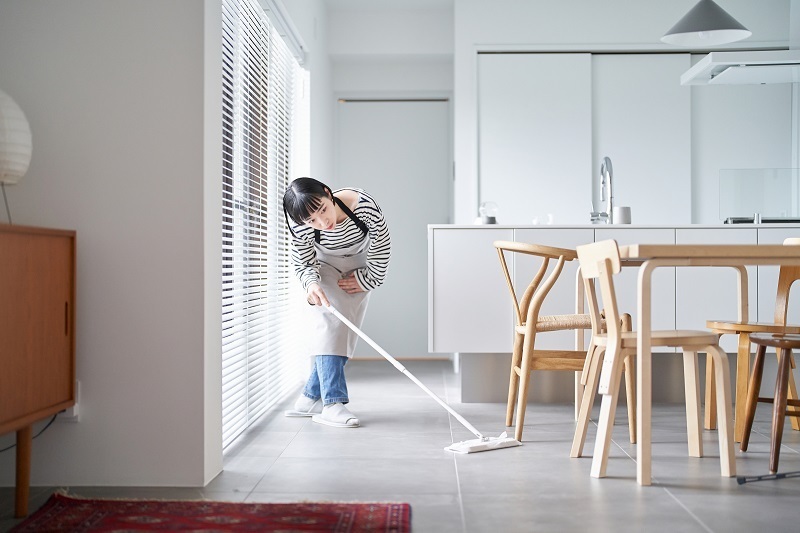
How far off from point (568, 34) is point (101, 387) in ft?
13.0

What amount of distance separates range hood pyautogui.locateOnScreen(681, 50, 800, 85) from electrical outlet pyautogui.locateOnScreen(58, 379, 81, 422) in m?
3.33

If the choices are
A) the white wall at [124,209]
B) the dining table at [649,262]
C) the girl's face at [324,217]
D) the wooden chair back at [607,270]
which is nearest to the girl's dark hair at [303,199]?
the girl's face at [324,217]

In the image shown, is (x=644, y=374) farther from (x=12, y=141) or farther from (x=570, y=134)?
(x=570, y=134)

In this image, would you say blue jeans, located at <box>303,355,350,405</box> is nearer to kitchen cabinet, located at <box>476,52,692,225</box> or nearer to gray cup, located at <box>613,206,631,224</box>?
gray cup, located at <box>613,206,631,224</box>

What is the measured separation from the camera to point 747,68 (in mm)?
4262

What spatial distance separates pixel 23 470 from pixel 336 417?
4.68ft

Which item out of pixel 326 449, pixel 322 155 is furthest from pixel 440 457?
pixel 322 155

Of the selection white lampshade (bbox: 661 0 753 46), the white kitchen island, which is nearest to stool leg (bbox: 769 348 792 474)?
the white kitchen island

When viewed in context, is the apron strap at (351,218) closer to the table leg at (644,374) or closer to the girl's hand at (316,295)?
the girl's hand at (316,295)

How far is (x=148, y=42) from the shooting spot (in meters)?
2.41

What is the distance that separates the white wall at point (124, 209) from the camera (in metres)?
2.41

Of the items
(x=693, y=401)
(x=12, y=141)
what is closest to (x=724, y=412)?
(x=693, y=401)

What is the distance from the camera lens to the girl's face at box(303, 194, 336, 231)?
320 centimetres

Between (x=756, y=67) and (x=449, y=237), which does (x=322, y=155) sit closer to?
(x=449, y=237)
